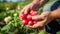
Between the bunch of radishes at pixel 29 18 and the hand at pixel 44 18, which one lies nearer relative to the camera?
the hand at pixel 44 18

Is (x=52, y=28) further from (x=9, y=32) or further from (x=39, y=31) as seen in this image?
(x=9, y=32)

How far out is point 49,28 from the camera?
2.66 meters

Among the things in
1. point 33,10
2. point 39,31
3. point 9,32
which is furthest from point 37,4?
point 9,32

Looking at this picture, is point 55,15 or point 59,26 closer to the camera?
point 55,15

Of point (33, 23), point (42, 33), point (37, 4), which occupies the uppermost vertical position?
point (37, 4)

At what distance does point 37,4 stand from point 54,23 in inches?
10.1

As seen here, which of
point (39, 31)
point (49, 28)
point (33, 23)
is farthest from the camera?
point (39, 31)

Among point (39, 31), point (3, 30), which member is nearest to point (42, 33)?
point (39, 31)

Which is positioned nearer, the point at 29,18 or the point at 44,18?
the point at 44,18

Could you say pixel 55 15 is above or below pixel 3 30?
above

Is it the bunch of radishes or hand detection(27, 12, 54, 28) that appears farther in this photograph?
Answer: the bunch of radishes

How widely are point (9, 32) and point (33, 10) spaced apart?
699mm

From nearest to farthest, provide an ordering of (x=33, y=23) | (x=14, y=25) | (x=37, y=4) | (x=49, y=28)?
(x=33, y=23), (x=37, y=4), (x=49, y=28), (x=14, y=25)

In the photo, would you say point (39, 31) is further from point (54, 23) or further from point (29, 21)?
point (29, 21)
